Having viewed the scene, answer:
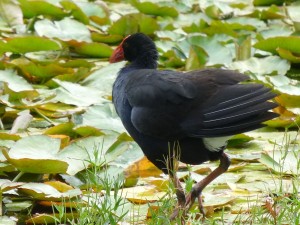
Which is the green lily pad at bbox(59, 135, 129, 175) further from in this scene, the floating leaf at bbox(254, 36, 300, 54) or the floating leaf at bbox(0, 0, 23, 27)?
the floating leaf at bbox(0, 0, 23, 27)

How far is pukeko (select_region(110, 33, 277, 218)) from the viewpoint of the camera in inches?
171

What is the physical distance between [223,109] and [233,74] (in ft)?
0.83

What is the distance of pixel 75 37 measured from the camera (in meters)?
6.64

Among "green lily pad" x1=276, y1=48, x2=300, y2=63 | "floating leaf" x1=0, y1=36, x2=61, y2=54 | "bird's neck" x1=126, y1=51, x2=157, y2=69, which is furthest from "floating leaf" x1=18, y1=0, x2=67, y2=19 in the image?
"bird's neck" x1=126, y1=51, x2=157, y2=69

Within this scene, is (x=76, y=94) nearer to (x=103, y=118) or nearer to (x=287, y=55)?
(x=103, y=118)

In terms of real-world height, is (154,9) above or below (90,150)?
above

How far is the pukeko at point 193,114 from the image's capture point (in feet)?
14.3

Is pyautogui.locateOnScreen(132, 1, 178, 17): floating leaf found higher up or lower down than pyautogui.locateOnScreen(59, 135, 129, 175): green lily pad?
higher up

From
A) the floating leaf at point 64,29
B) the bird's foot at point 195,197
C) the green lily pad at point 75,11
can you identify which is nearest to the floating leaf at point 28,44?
the floating leaf at point 64,29

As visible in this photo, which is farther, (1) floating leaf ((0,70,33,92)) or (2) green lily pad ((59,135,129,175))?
(1) floating leaf ((0,70,33,92))

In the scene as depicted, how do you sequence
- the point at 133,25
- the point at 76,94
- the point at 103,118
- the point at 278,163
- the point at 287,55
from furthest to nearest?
the point at 133,25, the point at 287,55, the point at 76,94, the point at 103,118, the point at 278,163

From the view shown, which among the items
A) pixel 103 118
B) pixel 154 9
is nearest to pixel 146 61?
pixel 103 118

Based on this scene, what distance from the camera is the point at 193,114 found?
14.6 feet

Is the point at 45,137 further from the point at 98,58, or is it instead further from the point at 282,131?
the point at 98,58
